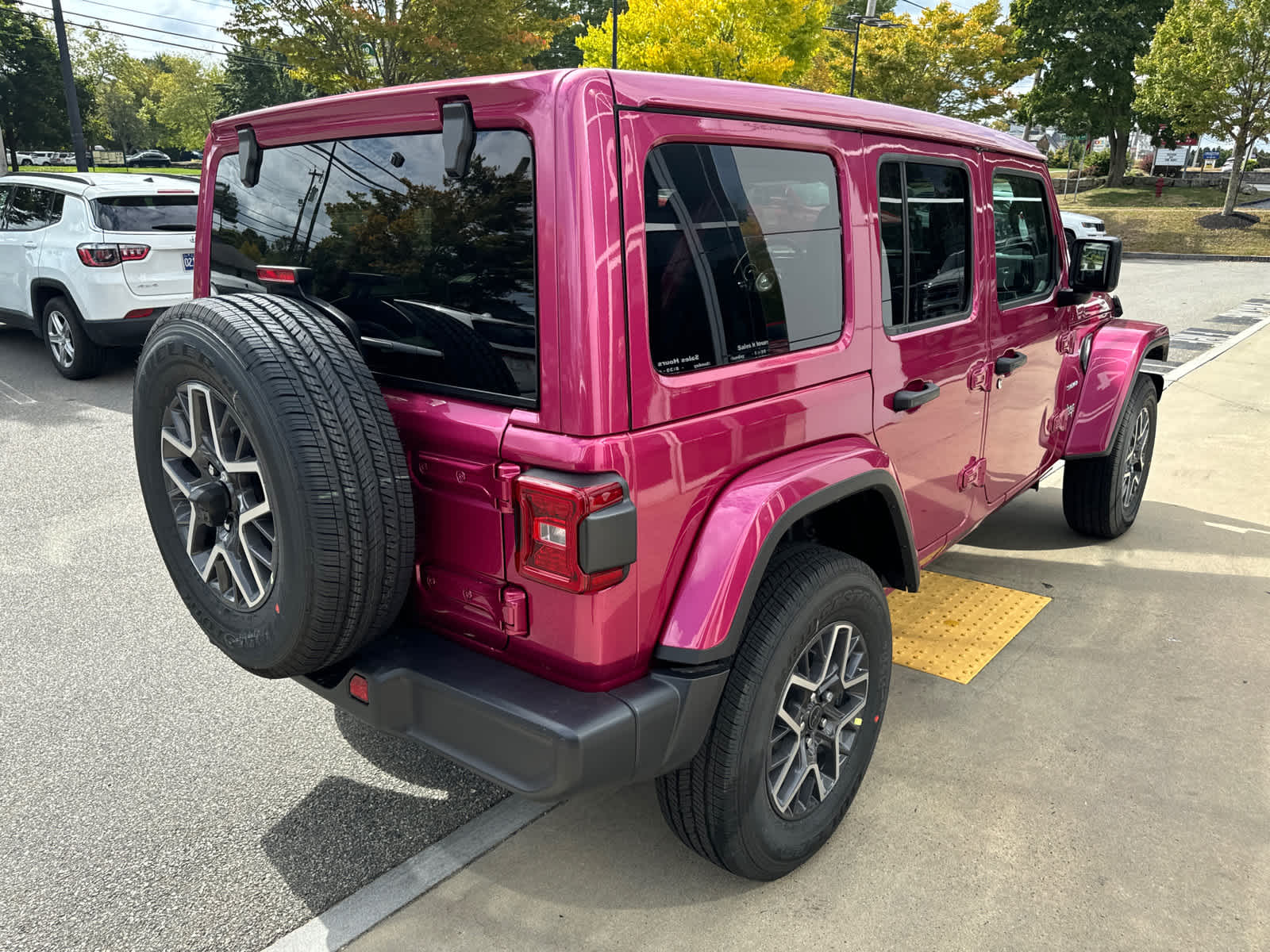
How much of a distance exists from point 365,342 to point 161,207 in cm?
674

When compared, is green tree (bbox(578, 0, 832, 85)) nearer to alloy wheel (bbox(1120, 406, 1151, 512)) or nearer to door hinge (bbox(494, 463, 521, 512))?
alloy wheel (bbox(1120, 406, 1151, 512))

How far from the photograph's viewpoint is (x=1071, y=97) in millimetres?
37625

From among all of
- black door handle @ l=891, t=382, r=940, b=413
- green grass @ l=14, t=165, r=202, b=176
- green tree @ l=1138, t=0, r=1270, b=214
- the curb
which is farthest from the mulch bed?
black door handle @ l=891, t=382, r=940, b=413

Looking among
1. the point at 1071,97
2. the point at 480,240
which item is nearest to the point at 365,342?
the point at 480,240

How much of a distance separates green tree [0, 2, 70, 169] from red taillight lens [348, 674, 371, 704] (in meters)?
50.6

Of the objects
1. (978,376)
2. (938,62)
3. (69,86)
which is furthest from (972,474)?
(938,62)

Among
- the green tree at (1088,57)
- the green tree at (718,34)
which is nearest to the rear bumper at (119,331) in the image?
the green tree at (718,34)

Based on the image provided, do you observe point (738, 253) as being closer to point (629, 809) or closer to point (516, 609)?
point (516, 609)

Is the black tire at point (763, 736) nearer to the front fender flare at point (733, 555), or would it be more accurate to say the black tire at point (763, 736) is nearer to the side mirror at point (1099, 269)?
the front fender flare at point (733, 555)

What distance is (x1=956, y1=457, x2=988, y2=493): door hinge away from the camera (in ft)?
11.0

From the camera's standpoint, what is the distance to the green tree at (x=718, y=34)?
2578cm

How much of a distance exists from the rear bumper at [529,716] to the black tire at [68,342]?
23.4 feet

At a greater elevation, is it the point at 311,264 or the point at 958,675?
the point at 311,264

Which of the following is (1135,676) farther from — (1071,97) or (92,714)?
(1071,97)
